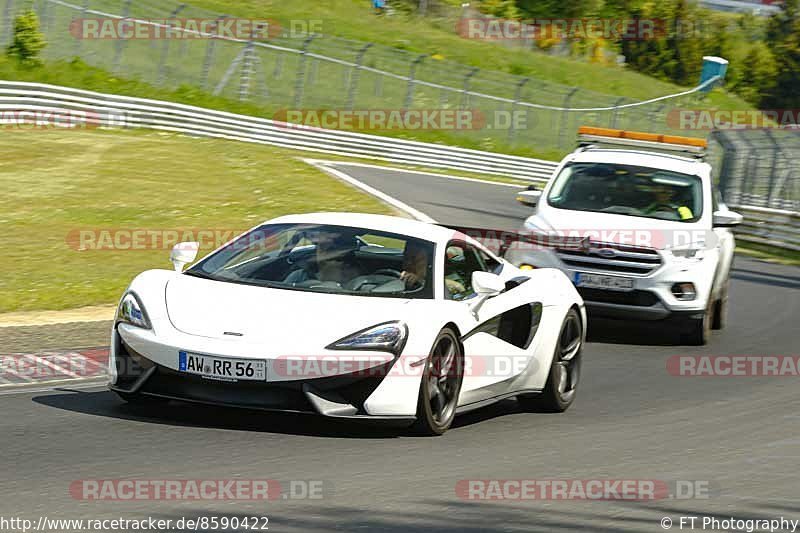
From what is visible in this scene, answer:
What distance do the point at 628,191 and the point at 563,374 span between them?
15.2ft

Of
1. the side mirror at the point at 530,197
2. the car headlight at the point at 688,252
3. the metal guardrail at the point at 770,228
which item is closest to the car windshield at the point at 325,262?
the car headlight at the point at 688,252

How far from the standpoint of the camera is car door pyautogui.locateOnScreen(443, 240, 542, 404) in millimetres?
8180

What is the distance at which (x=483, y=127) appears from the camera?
149 feet

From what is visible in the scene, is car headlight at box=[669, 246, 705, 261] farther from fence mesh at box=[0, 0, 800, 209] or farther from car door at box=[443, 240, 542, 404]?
fence mesh at box=[0, 0, 800, 209]

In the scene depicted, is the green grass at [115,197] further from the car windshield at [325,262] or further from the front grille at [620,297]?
the car windshield at [325,262]

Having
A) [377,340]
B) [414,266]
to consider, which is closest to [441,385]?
[377,340]

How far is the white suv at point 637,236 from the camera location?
1252 cm

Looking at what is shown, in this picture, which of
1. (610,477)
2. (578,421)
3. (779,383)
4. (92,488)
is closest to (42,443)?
(92,488)

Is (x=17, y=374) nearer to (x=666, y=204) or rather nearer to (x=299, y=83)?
(x=666, y=204)

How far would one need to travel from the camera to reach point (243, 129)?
36.5 m

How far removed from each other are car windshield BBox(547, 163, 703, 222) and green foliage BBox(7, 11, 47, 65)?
28158 millimetres

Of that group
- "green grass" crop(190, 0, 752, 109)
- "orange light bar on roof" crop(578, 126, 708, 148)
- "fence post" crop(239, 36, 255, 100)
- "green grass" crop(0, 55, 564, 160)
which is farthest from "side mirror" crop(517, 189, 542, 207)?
"green grass" crop(190, 0, 752, 109)

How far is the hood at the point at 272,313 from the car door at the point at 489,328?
615 millimetres

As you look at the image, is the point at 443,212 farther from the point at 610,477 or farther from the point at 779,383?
the point at 610,477
